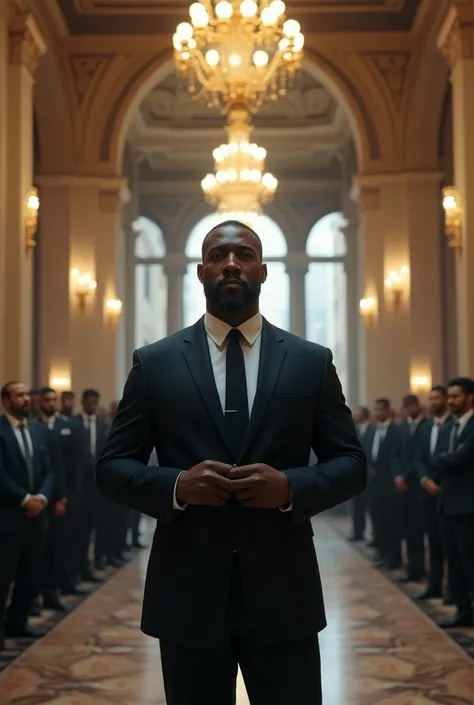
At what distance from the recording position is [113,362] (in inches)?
643

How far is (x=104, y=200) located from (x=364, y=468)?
45.8ft

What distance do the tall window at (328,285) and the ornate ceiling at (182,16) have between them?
863 cm

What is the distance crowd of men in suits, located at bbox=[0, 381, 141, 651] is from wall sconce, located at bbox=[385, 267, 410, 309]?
4.99 m

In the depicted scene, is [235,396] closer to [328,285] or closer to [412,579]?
[412,579]

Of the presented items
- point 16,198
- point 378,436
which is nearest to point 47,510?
point 16,198

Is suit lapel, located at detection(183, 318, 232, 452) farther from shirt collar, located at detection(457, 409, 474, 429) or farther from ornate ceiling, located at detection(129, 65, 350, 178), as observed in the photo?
ornate ceiling, located at detection(129, 65, 350, 178)

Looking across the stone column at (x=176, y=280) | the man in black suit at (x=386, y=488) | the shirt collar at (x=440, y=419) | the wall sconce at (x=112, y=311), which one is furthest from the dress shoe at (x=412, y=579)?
the stone column at (x=176, y=280)

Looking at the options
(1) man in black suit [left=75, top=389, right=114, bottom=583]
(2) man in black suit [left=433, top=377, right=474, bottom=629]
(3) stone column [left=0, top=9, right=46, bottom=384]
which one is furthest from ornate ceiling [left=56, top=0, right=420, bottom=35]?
(2) man in black suit [left=433, top=377, right=474, bottom=629]

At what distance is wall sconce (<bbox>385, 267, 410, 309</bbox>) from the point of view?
1560 centimetres

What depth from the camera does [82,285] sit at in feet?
51.5

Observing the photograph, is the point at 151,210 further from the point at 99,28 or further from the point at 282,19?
the point at 282,19

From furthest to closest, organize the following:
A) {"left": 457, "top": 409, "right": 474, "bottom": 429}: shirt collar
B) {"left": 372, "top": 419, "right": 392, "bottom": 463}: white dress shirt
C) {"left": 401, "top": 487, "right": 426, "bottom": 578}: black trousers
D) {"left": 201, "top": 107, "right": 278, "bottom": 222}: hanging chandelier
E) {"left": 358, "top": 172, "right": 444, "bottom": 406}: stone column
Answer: {"left": 358, "top": 172, "right": 444, "bottom": 406}: stone column
{"left": 201, "top": 107, "right": 278, "bottom": 222}: hanging chandelier
{"left": 372, "top": 419, "right": 392, "bottom": 463}: white dress shirt
{"left": 401, "top": 487, "right": 426, "bottom": 578}: black trousers
{"left": 457, "top": 409, "right": 474, "bottom": 429}: shirt collar

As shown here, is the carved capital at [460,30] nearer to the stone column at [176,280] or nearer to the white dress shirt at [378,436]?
the white dress shirt at [378,436]

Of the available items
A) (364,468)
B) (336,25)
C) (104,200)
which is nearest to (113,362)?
(104,200)
